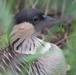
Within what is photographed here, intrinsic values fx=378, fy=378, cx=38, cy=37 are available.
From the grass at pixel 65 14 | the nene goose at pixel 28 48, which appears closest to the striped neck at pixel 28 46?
the nene goose at pixel 28 48

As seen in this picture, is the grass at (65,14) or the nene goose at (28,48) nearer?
the grass at (65,14)

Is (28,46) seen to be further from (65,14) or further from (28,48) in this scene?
(65,14)

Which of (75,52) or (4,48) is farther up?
(4,48)

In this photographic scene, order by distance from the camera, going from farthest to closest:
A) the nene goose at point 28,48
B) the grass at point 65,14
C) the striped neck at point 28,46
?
the striped neck at point 28,46 → the nene goose at point 28,48 → the grass at point 65,14

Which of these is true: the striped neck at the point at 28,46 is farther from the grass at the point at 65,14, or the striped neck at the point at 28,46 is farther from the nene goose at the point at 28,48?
the grass at the point at 65,14

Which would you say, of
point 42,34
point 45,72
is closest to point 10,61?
point 45,72

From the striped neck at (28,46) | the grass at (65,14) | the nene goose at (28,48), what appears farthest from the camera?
the striped neck at (28,46)

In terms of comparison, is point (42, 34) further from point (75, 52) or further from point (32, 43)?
point (75, 52)

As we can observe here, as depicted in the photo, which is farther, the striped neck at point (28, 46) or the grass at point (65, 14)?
the striped neck at point (28, 46)

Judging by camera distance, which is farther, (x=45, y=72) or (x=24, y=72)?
(x=45, y=72)
